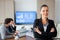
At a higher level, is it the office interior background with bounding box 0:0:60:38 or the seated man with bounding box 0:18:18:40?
the office interior background with bounding box 0:0:60:38

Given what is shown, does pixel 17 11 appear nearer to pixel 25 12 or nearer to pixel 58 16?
pixel 25 12

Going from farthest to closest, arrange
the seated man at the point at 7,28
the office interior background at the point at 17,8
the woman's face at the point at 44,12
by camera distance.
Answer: the office interior background at the point at 17,8 → the seated man at the point at 7,28 → the woman's face at the point at 44,12

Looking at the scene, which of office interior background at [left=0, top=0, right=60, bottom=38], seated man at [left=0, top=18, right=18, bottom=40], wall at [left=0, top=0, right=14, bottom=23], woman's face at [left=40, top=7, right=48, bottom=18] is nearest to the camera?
woman's face at [left=40, top=7, right=48, bottom=18]

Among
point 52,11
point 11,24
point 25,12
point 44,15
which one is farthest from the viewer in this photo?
point 25,12

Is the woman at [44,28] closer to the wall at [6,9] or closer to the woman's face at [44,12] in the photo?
the woman's face at [44,12]

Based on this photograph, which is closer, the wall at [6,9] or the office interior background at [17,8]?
the office interior background at [17,8]

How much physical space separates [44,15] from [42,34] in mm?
311

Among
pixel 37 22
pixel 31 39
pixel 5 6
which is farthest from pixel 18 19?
pixel 37 22

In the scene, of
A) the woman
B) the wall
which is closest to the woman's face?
the woman

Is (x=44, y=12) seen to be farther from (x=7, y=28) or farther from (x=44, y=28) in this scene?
(x=7, y=28)

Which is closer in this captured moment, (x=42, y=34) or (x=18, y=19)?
(x=42, y=34)

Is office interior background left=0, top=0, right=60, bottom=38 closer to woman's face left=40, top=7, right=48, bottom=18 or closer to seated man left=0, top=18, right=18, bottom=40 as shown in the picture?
seated man left=0, top=18, right=18, bottom=40

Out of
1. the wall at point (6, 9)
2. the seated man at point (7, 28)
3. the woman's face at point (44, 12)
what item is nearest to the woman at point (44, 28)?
the woman's face at point (44, 12)

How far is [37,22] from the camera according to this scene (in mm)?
2338
